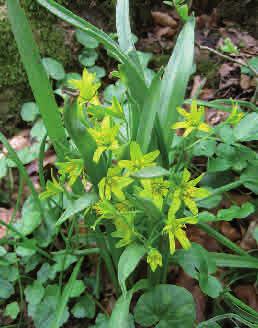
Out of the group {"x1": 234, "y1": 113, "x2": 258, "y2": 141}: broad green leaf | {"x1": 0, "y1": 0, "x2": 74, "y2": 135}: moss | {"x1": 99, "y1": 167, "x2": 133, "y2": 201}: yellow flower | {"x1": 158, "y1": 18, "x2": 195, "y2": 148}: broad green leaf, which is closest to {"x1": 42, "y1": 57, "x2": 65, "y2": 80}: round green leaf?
{"x1": 0, "y1": 0, "x2": 74, "y2": 135}: moss

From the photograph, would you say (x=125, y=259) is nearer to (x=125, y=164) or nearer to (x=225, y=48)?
(x=125, y=164)

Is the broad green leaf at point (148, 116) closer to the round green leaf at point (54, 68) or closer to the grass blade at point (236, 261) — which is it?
the grass blade at point (236, 261)

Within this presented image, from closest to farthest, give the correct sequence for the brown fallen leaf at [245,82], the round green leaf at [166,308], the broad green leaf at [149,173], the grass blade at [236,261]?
the broad green leaf at [149,173], the round green leaf at [166,308], the grass blade at [236,261], the brown fallen leaf at [245,82]

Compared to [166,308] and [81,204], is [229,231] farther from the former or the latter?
[81,204]

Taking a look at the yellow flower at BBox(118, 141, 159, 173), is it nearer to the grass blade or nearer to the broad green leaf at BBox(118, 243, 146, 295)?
the broad green leaf at BBox(118, 243, 146, 295)

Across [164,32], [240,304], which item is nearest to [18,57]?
[164,32]

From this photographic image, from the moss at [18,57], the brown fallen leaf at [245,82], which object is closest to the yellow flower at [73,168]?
the moss at [18,57]

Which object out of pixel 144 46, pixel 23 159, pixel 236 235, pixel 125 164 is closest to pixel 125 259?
pixel 125 164
